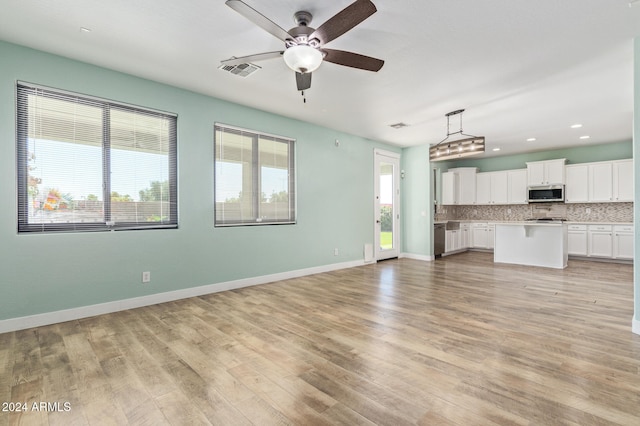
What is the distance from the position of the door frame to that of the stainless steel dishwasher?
2.95ft

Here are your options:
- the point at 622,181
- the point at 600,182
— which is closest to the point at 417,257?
the point at 600,182

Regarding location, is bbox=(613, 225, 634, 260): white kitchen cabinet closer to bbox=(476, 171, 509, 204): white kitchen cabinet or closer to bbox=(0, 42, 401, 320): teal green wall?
bbox=(476, 171, 509, 204): white kitchen cabinet

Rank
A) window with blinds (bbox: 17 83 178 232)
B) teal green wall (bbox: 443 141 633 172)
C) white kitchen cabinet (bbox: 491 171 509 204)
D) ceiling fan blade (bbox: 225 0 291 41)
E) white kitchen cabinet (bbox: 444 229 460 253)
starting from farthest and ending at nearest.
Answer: white kitchen cabinet (bbox: 491 171 509 204) → white kitchen cabinet (bbox: 444 229 460 253) → teal green wall (bbox: 443 141 633 172) → window with blinds (bbox: 17 83 178 232) → ceiling fan blade (bbox: 225 0 291 41)

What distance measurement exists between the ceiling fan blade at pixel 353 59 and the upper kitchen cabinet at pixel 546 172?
7464 millimetres

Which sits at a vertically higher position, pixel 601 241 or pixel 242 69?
pixel 242 69

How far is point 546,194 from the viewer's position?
795 cm

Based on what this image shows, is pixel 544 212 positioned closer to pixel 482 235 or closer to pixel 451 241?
pixel 482 235

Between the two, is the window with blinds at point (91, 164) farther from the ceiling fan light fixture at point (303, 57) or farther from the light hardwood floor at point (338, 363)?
the ceiling fan light fixture at point (303, 57)

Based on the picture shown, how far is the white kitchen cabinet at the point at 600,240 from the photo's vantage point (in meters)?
7.05

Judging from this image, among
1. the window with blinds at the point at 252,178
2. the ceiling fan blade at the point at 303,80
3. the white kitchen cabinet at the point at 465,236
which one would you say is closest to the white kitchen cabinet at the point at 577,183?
the white kitchen cabinet at the point at 465,236

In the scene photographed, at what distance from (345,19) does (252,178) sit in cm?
318

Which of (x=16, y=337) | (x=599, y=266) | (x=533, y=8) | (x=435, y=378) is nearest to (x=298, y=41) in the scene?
(x=533, y=8)

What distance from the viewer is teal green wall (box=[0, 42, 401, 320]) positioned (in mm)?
3066

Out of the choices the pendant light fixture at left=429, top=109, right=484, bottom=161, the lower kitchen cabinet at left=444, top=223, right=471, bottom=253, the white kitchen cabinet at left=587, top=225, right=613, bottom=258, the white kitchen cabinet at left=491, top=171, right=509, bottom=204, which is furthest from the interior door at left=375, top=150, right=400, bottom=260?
the white kitchen cabinet at left=587, top=225, right=613, bottom=258
